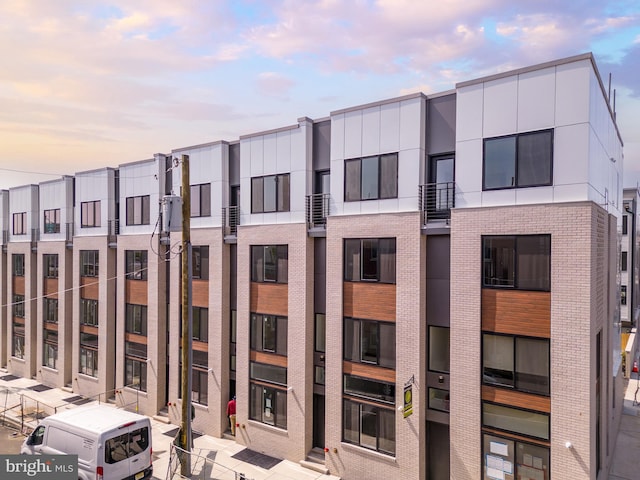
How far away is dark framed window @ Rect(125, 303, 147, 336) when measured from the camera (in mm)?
24281

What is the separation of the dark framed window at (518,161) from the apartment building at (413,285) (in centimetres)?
4

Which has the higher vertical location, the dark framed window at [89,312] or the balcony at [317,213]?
the balcony at [317,213]

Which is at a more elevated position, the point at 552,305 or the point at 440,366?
the point at 552,305

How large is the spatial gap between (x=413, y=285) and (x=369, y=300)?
189 centimetres

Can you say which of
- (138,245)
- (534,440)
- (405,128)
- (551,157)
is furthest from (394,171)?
(138,245)

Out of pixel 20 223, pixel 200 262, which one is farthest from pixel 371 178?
pixel 20 223

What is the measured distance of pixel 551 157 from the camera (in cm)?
1328

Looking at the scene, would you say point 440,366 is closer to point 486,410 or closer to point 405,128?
Answer: point 486,410

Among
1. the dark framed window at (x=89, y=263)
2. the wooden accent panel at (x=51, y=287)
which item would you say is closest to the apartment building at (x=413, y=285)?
the dark framed window at (x=89, y=263)

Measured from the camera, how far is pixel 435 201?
15719mm

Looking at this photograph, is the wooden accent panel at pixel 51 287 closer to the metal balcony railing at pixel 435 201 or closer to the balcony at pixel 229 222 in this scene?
the balcony at pixel 229 222

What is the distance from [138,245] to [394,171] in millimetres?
15536

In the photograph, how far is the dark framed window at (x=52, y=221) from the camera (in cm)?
3008

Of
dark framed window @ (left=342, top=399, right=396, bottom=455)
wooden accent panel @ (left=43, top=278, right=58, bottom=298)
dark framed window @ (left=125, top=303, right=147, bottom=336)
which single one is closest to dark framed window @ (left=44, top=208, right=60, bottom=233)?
wooden accent panel @ (left=43, top=278, right=58, bottom=298)
